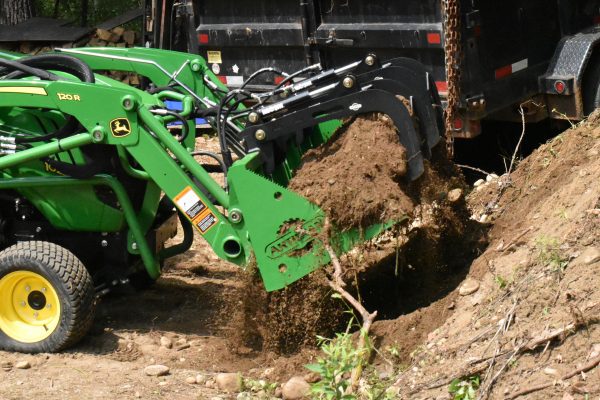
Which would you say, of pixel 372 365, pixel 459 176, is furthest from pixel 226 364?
pixel 459 176

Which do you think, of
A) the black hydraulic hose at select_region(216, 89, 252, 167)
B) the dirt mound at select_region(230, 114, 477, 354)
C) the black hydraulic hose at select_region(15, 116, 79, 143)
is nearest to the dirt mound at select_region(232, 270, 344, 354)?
the dirt mound at select_region(230, 114, 477, 354)

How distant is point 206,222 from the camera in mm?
5590

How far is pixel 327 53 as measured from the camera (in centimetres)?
799

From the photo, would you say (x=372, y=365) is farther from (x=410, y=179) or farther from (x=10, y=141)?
(x=10, y=141)

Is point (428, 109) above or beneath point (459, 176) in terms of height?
above

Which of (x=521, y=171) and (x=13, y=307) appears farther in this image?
(x=521, y=171)

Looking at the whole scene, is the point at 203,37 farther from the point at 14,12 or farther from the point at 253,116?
the point at 14,12

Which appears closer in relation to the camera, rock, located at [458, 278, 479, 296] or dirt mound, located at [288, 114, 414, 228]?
dirt mound, located at [288, 114, 414, 228]

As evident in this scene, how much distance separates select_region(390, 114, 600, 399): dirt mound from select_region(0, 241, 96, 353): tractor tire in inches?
67.8

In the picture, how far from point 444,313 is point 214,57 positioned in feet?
13.2

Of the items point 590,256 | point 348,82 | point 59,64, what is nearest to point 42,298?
point 59,64

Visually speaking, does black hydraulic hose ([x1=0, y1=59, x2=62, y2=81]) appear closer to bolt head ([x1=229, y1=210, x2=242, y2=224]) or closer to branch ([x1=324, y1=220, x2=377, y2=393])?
bolt head ([x1=229, y1=210, x2=242, y2=224])

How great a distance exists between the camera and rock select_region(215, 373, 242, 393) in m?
5.34

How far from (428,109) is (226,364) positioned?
177 centimetres
